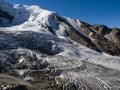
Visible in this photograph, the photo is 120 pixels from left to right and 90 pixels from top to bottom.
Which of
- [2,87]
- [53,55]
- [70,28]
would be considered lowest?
[2,87]

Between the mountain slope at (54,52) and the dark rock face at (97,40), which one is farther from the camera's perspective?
the dark rock face at (97,40)

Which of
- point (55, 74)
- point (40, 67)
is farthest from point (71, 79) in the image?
point (40, 67)

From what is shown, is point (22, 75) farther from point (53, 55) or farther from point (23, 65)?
point (53, 55)

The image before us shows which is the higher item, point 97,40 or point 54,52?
point 97,40

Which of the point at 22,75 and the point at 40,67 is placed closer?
the point at 22,75

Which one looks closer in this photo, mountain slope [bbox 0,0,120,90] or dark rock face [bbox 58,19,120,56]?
mountain slope [bbox 0,0,120,90]

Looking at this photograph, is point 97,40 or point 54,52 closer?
point 54,52

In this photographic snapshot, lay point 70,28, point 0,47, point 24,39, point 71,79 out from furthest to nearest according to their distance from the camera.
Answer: point 70,28, point 24,39, point 0,47, point 71,79

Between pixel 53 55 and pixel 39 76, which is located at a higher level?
pixel 53 55
